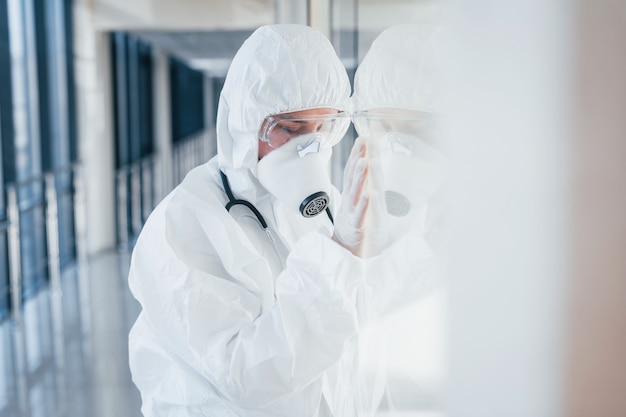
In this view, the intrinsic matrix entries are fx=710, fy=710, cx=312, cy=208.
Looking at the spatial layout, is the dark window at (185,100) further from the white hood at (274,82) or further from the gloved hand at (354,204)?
the gloved hand at (354,204)

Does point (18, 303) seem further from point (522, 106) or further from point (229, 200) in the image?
point (522, 106)

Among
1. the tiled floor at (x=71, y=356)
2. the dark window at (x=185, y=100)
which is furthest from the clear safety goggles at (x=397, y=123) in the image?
the dark window at (x=185, y=100)

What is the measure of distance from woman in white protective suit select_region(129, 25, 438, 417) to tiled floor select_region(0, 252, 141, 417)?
187cm

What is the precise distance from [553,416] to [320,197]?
0.74 metres

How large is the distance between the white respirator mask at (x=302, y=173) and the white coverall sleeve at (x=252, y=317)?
12 centimetres

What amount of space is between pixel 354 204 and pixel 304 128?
288 millimetres

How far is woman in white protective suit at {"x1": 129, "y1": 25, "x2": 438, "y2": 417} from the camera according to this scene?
2.88 ft

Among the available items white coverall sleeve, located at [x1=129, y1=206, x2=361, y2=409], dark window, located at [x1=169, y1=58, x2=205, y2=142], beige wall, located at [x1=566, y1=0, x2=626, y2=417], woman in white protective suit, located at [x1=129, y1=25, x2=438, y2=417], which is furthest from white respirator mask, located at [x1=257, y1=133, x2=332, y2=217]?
dark window, located at [x1=169, y1=58, x2=205, y2=142]

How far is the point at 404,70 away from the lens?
56cm

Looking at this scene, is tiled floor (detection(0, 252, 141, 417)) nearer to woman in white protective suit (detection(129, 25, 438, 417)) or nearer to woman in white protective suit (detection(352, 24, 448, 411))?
woman in white protective suit (detection(129, 25, 438, 417))

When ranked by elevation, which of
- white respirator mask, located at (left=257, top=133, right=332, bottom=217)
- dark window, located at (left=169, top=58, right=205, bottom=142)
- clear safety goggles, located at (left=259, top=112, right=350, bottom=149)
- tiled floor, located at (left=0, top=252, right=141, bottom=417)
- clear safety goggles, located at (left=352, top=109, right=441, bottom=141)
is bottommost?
tiled floor, located at (left=0, top=252, right=141, bottom=417)

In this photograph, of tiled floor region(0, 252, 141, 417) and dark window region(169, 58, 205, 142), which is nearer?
tiled floor region(0, 252, 141, 417)

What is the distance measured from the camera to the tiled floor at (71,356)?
285 cm

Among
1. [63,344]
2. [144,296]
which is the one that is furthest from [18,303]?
[144,296]
